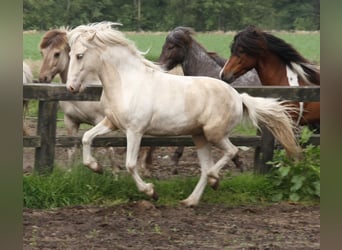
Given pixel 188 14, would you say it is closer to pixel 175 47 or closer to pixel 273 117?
pixel 175 47

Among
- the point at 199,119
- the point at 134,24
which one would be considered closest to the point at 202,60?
the point at 199,119

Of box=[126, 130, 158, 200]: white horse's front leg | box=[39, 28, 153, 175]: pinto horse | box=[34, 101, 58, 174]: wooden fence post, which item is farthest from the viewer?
box=[39, 28, 153, 175]: pinto horse

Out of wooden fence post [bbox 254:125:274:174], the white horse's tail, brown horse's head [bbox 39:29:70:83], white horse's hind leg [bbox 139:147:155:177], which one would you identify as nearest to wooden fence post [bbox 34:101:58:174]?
brown horse's head [bbox 39:29:70:83]

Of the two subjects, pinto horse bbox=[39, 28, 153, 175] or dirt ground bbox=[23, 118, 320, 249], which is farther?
pinto horse bbox=[39, 28, 153, 175]

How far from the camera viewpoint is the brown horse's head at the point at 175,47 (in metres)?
8.99

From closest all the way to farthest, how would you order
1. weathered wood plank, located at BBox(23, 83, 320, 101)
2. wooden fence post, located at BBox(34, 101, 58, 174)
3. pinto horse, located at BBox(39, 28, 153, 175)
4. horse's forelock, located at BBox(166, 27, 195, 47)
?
weathered wood plank, located at BBox(23, 83, 320, 101) → wooden fence post, located at BBox(34, 101, 58, 174) → pinto horse, located at BBox(39, 28, 153, 175) → horse's forelock, located at BBox(166, 27, 195, 47)

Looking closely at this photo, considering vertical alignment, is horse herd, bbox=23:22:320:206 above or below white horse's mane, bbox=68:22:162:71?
below

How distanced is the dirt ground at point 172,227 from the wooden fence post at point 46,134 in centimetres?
78

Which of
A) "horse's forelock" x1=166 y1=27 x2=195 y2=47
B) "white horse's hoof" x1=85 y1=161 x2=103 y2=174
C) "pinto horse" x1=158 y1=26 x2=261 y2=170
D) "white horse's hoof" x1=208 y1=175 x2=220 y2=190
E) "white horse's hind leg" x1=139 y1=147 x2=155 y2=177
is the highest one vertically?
"horse's forelock" x1=166 y1=27 x2=195 y2=47

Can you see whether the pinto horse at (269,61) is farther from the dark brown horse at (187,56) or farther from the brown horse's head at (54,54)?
the brown horse's head at (54,54)

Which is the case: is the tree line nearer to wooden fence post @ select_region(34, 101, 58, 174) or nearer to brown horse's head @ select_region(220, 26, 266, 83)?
brown horse's head @ select_region(220, 26, 266, 83)

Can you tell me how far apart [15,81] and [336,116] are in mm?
591

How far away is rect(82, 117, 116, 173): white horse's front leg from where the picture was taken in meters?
6.26

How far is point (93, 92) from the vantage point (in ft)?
22.5
